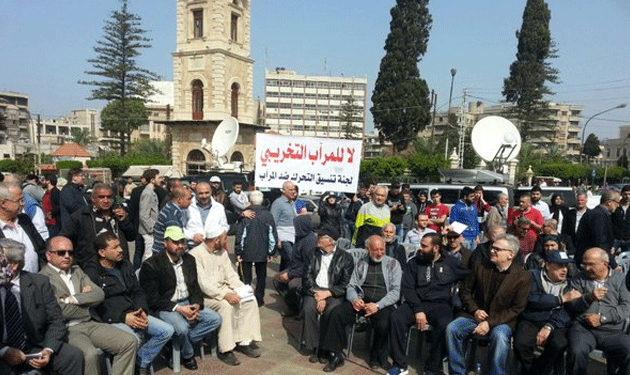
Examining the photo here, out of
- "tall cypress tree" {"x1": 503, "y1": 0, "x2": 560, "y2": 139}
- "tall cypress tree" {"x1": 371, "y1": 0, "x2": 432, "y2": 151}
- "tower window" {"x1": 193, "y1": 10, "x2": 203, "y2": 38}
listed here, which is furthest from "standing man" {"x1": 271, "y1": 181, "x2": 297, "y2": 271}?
"tall cypress tree" {"x1": 503, "y1": 0, "x2": 560, "y2": 139}

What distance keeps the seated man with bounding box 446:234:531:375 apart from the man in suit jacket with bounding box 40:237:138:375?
3.01m

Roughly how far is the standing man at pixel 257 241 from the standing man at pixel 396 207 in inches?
110

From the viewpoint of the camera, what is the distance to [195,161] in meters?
33.7

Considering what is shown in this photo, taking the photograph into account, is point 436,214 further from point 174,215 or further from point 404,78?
point 404,78

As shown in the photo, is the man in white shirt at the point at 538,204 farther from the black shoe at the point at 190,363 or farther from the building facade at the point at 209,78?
the building facade at the point at 209,78

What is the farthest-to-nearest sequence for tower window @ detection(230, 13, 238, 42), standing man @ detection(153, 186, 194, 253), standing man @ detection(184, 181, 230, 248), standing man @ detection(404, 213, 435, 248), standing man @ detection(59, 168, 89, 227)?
1. tower window @ detection(230, 13, 238, 42)
2. standing man @ detection(404, 213, 435, 248)
3. standing man @ detection(59, 168, 89, 227)
4. standing man @ detection(184, 181, 230, 248)
5. standing man @ detection(153, 186, 194, 253)

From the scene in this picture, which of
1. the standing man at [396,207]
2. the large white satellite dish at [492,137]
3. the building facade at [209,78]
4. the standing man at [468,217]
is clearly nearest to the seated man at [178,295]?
the standing man at [396,207]

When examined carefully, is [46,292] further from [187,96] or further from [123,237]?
[187,96]

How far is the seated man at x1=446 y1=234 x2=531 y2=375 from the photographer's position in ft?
13.3

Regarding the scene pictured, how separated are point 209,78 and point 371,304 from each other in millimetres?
30143

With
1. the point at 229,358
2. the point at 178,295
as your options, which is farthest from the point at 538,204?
the point at 178,295

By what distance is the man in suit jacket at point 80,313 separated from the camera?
12.3ft

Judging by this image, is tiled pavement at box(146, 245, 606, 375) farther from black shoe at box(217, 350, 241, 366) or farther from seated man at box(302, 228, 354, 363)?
seated man at box(302, 228, 354, 363)

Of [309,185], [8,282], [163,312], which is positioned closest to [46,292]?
[8,282]
